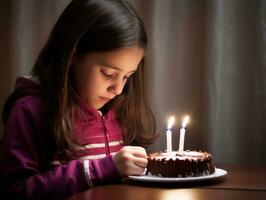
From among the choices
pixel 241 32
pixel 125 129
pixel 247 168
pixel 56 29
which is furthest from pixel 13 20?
pixel 247 168

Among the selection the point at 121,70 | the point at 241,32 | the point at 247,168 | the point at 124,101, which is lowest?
the point at 247,168

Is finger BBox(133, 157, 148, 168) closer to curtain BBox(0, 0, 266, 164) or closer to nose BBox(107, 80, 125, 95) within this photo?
nose BBox(107, 80, 125, 95)

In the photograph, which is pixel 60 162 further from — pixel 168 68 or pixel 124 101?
pixel 168 68

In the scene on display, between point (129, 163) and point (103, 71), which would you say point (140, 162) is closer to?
point (129, 163)

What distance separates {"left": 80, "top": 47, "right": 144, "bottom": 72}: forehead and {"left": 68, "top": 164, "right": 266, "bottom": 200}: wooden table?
1.14 ft

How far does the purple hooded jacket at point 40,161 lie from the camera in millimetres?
1384

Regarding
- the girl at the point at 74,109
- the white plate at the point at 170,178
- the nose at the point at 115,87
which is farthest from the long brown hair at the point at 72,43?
the white plate at the point at 170,178

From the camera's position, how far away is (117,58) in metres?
1.53

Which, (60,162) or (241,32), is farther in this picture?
(241,32)

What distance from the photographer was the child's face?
154cm

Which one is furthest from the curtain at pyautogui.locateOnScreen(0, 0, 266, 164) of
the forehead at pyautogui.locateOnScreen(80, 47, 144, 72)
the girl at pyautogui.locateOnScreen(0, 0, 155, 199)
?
the forehead at pyautogui.locateOnScreen(80, 47, 144, 72)

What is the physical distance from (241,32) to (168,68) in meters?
0.29

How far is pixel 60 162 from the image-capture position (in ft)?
5.01

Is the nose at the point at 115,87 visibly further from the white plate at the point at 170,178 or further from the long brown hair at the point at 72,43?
the white plate at the point at 170,178
